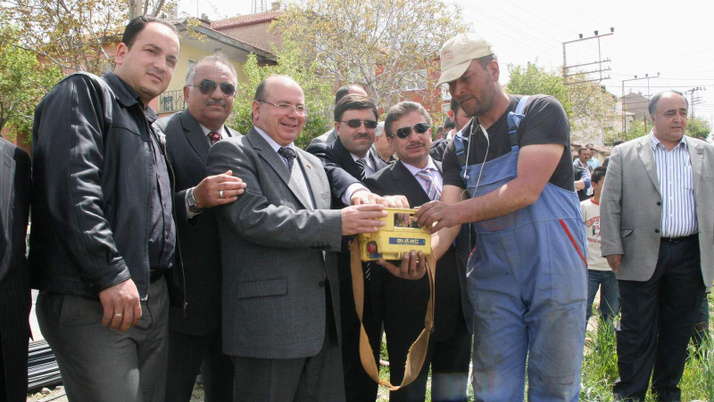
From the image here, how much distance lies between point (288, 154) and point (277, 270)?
27.5 inches

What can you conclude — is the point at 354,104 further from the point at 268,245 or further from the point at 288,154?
the point at 268,245

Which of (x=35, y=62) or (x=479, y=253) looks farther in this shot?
(x=35, y=62)

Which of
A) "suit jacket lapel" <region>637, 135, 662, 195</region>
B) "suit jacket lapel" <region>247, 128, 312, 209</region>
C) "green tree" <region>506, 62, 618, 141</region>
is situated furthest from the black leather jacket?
"green tree" <region>506, 62, 618, 141</region>

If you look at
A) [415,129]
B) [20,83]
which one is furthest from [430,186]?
[20,83]

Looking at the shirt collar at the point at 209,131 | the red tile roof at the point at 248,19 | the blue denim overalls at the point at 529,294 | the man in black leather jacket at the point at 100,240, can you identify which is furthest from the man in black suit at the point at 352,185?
the red tile roof at the point at 248,19

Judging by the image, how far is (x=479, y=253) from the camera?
3.16 meters

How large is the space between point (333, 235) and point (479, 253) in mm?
977

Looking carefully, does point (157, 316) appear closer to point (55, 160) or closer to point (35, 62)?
point (55, 160)

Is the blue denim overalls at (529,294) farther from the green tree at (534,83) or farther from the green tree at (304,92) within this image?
the green tree at (534,83)

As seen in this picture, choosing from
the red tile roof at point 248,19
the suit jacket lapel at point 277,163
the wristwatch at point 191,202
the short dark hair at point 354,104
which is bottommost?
the wristwatch at point 191,202

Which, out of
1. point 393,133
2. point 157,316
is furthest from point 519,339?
point 157,316

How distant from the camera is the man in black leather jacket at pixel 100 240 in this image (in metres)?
2.13

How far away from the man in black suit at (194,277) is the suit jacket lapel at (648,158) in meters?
3.49

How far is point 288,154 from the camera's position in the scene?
120 inches
